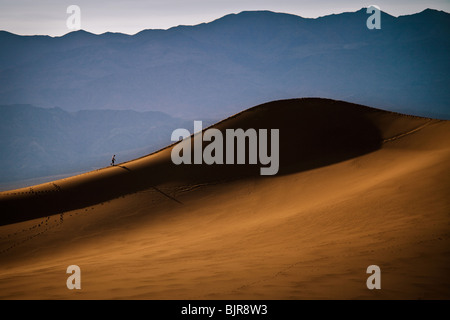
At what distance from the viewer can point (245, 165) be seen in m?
24.0

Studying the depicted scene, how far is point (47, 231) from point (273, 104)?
16.5 metres

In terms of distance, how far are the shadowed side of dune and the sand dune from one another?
0.34 feet

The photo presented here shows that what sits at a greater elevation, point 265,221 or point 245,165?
point 245,165

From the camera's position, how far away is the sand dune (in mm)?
7992

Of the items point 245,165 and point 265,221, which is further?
point 245,165

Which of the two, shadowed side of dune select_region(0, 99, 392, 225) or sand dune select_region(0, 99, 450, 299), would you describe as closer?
sand dune select_region(0, 99, 450, 299)

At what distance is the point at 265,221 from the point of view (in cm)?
1520

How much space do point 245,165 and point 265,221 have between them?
9015 mm

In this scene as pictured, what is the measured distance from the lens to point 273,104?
2959 centimetres

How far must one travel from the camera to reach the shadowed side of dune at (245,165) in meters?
22.8

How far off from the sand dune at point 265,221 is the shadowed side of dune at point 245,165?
0.34 feet
